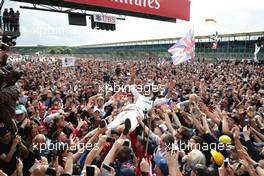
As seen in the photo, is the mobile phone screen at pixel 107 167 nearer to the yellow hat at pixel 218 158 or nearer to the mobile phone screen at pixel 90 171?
the mobile phone screen at pixel 90 171

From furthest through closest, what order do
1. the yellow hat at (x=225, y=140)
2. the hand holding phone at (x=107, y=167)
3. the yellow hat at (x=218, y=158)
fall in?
the yellow hat at (x=225, y=140) < the yellow hat at (x=218, y=158) < the hand holding phone at (x=107, y=167)

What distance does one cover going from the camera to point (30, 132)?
562 centimetres

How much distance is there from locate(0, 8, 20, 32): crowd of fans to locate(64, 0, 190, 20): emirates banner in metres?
4.23

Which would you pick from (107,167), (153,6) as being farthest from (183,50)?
(107,167)

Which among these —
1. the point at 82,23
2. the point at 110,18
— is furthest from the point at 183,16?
the point at 82,23

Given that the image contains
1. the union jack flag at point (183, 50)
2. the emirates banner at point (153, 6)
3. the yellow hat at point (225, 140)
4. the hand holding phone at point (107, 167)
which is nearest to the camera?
the hand holding phone at point (107, 167)

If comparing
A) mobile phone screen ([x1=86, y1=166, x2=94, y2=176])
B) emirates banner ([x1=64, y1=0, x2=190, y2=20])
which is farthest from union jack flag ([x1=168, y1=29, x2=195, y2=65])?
mobile phone screen ([x1=86, y1=166, x2=94, y2=176])

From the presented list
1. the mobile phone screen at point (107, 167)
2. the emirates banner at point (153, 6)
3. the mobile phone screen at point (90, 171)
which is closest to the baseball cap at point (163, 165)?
the mobile phone screen at point (107, 167)

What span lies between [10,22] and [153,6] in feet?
32.9

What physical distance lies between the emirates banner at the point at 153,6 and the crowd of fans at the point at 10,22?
423 centimetres

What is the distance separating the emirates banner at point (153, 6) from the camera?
1830 centimetres

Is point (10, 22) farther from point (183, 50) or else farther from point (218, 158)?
point (218, 158)

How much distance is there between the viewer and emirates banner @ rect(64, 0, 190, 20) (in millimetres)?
18297

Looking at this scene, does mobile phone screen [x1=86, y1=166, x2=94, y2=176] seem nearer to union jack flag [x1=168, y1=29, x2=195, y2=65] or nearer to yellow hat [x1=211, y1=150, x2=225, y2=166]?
yellow hat [x1=211, y1=150, x2=225, y2=166]
